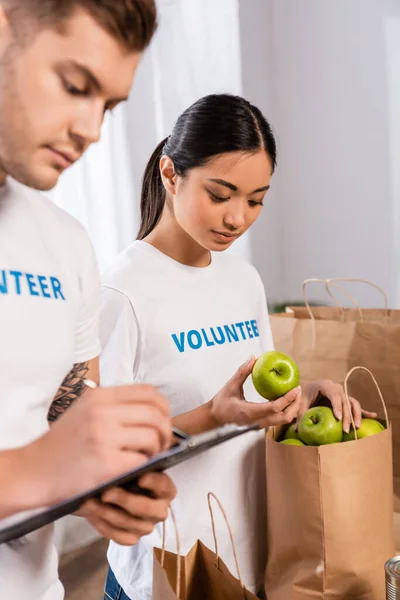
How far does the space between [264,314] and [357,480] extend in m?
0.36

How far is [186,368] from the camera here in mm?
997

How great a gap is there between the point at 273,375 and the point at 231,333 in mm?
119

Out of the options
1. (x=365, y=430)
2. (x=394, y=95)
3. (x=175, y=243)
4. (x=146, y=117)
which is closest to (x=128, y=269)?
(x=175, y=243)

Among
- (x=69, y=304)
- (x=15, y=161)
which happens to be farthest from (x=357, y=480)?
(x=15, y=161)

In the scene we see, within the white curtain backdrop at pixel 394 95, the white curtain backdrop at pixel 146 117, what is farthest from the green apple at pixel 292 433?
the white curtain backdrop at pixel 394 95

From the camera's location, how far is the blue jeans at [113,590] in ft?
3.24

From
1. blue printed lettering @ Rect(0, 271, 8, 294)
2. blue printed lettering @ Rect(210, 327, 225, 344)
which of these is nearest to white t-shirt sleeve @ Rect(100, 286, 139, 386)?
blue printed lettering @ Rect(210, 327, 225, 344)

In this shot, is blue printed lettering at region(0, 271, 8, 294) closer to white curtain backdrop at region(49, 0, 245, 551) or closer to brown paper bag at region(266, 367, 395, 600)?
brown paper bag at region(266, 367, 395, 600)

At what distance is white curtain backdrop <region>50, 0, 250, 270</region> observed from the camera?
1935mm

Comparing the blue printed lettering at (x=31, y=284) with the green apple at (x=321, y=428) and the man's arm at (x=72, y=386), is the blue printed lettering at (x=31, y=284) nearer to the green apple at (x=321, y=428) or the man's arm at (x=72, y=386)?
the man's arm at (x=72, y=386)

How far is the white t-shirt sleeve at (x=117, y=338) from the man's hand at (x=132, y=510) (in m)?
0.34

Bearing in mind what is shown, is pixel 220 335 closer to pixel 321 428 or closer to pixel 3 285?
pixel 321 428

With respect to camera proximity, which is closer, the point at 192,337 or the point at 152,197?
the point at 192,337

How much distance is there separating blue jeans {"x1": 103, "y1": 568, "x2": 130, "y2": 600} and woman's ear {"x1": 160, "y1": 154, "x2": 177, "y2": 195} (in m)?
0.63
